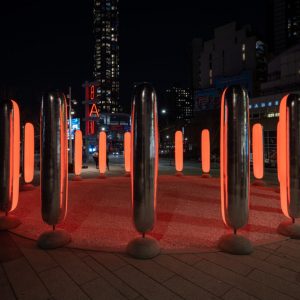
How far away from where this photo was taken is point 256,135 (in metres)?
11.0

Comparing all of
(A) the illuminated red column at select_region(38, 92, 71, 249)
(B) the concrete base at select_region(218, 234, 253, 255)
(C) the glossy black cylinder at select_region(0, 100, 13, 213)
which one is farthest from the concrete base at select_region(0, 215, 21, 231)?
(B) the concrete base at select_region(218, 234, 253, 255)

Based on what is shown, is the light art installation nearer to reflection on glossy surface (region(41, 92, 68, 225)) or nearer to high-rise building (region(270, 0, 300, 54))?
reflection on glossy surface (region(41, 92, 68, 225))

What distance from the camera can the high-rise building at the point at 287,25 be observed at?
266ft

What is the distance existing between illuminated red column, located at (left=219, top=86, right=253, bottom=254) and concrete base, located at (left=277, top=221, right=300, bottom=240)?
1455 millimetres

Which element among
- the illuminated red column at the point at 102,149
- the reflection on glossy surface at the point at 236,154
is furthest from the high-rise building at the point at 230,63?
the reflection on glossy surface at the point at 236,154

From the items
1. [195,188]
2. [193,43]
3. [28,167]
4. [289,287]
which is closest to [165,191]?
[195,188]

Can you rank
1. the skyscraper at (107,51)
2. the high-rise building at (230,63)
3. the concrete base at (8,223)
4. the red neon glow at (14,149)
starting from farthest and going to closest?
the skyscraper at (107,51) → the high-rise building at (230,63) → the concrete base at (8,223) → the red neon glow at (14,149)

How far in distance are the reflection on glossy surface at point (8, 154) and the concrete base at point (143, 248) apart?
121 inches

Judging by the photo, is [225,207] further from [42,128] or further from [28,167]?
[28,167]

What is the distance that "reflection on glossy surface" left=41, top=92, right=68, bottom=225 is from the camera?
15.6 ft

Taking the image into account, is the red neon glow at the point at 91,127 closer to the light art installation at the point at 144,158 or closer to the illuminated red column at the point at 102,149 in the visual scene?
the illuminated red column at the point at 102,149

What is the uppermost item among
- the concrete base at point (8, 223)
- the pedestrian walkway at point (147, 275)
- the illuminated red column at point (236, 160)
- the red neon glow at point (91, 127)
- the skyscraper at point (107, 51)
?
the skyscraper at point (107, 51)

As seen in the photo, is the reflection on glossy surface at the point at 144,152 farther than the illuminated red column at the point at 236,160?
No

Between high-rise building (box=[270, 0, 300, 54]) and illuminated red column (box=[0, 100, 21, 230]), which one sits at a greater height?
high-rise building (box=[270, 0, 300, 54])
